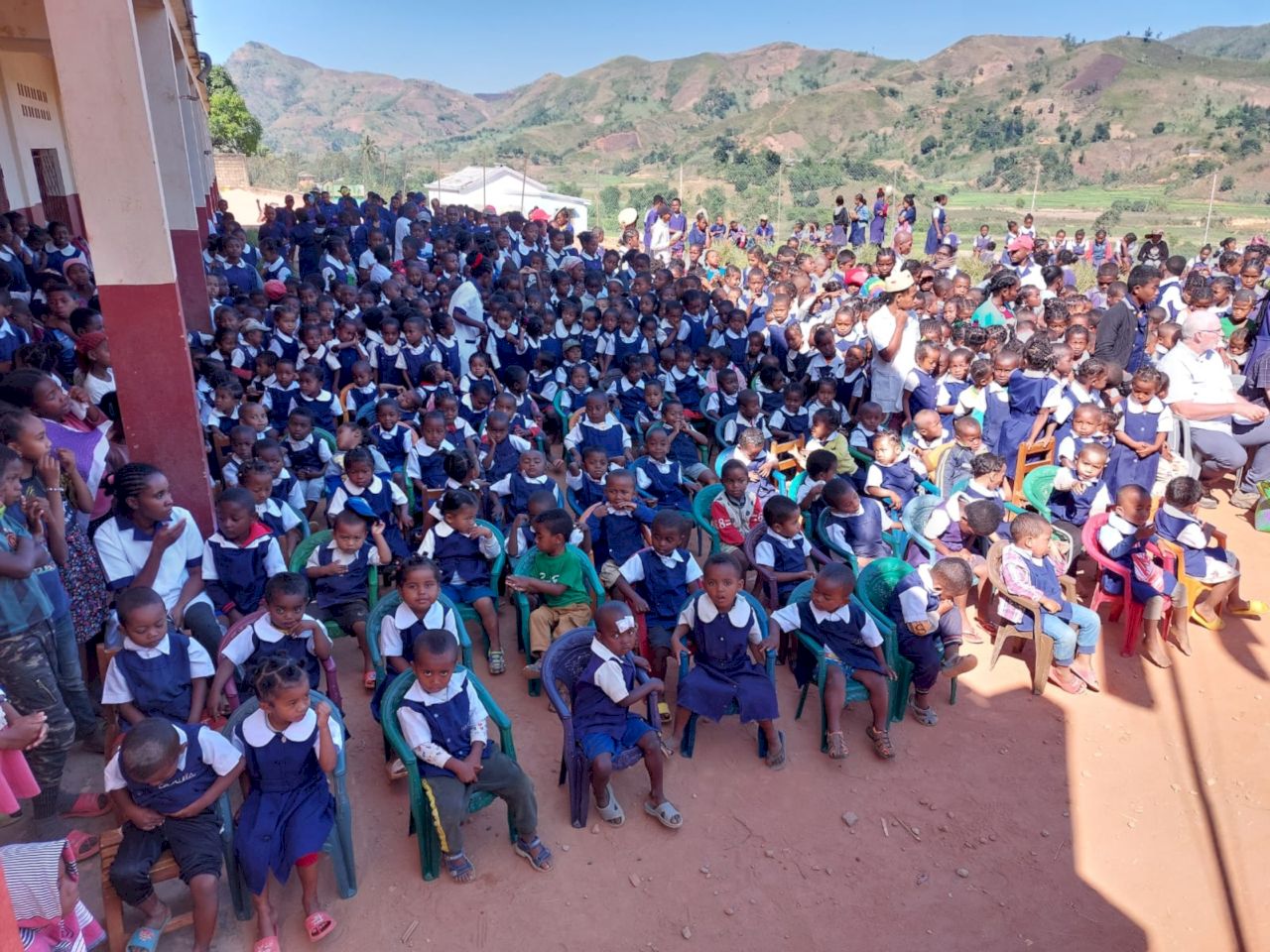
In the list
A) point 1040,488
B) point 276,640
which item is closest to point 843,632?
point 1040,488

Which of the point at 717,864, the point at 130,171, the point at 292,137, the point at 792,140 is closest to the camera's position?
the point at 717,864

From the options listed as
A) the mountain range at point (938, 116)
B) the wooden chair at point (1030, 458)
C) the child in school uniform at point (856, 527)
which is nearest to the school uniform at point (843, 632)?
the child in school uniform at point (856, 527)

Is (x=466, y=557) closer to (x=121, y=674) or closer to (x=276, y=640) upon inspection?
(x=276, y=640)

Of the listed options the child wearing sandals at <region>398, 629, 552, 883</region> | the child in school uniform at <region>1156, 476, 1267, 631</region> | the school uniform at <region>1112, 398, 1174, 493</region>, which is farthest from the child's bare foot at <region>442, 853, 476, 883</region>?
the school uniform at <region>1112, 398, 1174, 493</region>

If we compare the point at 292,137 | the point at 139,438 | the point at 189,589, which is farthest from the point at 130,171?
the point at 292,137

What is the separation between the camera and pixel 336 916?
10.4 feet

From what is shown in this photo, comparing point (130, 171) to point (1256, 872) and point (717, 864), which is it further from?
point (1256, 872)

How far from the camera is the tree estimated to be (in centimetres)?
3778

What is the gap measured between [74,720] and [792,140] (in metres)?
63.4

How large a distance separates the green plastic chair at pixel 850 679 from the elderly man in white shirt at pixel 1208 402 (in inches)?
138

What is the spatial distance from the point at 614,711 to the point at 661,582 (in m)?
0.92

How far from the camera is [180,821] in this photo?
Result: 2.91 meters

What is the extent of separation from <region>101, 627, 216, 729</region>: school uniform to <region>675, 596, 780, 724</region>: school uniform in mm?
2139

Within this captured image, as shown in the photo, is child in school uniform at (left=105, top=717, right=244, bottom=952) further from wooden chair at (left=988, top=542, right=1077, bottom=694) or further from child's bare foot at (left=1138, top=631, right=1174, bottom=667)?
child's bare foot at (left=1138, top=631, right=1174, bottom=667)
